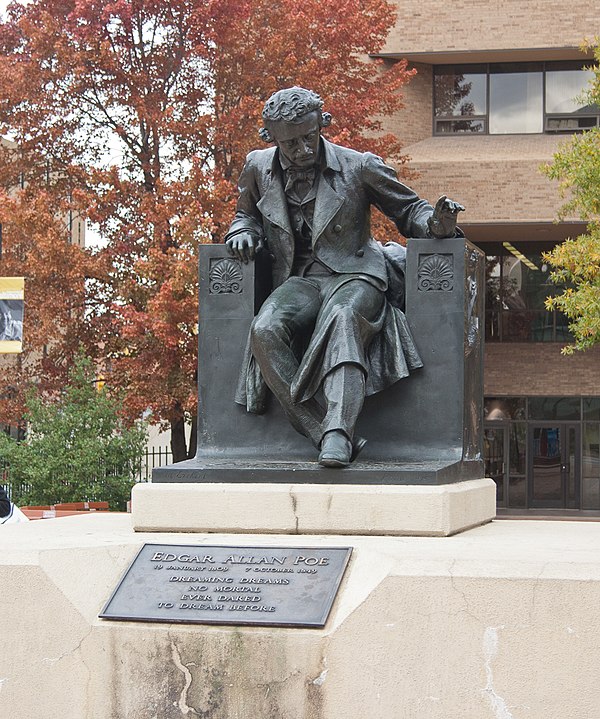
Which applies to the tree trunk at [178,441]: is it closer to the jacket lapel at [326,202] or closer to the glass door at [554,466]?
the glass door at [554,466]

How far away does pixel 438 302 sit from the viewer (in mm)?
6934

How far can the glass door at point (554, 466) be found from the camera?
28656mm

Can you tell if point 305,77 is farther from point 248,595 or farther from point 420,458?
point 248,595

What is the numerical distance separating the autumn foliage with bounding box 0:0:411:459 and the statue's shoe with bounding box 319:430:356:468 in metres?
10.9

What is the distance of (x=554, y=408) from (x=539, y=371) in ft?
2.97

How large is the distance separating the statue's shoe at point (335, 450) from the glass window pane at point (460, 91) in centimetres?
2256

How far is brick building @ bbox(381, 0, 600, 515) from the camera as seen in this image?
26.8 metres

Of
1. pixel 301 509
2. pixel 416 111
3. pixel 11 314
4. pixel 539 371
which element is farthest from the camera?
pixel 539 371

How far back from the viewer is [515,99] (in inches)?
1109

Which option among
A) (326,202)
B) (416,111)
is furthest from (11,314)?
(416,111)

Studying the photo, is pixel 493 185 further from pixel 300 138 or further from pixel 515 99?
pixel 300 138

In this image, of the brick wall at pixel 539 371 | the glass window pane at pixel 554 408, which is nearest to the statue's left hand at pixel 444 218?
the brick wall at pixel 539 371

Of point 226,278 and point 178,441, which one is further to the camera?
point 178,441

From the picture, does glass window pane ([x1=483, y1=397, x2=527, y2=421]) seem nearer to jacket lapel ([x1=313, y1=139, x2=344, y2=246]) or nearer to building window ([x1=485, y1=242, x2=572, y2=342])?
building window ([x1=485, y1=242, x2=572, y2=342])
